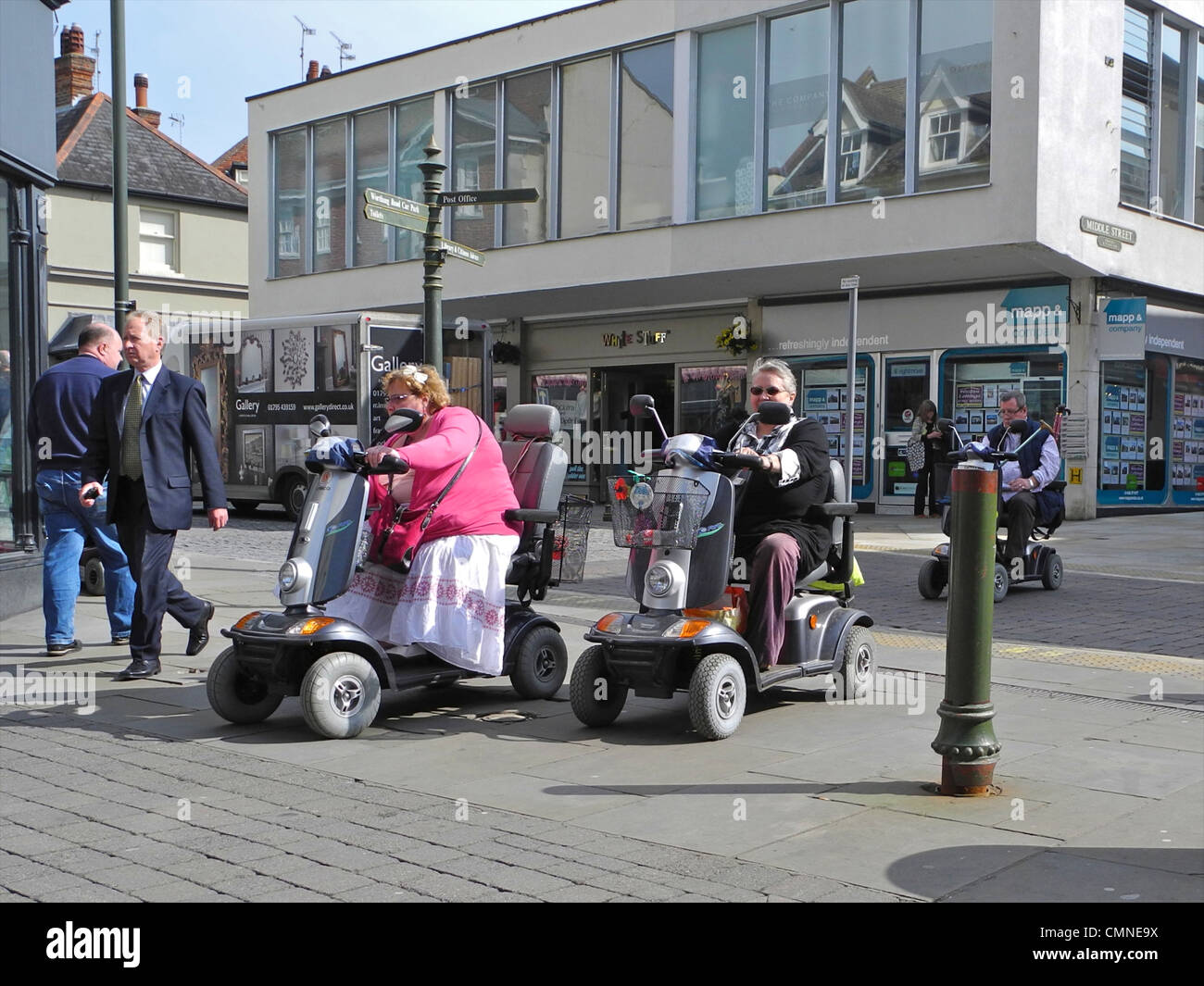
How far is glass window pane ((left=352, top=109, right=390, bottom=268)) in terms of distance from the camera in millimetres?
27531

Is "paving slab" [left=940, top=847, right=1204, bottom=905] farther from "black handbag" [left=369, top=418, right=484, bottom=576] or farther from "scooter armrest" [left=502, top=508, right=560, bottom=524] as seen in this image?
"black handbag" [left=369, top=418, right=484, bottom=576]

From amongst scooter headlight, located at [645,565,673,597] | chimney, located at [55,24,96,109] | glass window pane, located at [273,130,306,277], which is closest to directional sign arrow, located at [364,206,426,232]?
scooter headlight, located at [645,565,673,597]

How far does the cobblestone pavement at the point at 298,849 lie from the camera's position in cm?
376

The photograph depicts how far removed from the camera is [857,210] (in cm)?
1980

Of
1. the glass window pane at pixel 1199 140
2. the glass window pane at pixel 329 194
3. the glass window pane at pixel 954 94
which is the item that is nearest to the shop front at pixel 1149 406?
the glass window pane at pixel 1199 140

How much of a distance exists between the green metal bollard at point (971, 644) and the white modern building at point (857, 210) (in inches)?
564

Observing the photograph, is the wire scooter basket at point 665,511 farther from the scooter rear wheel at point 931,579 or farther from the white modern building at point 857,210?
the white modern building at point 857,210

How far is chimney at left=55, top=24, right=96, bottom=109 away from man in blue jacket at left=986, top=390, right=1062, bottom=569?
35.4 metres

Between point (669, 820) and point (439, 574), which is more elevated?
point (439, 574)

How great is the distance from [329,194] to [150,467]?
22.8 metres

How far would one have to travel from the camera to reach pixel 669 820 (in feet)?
14.8

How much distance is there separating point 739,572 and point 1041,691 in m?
1.77
